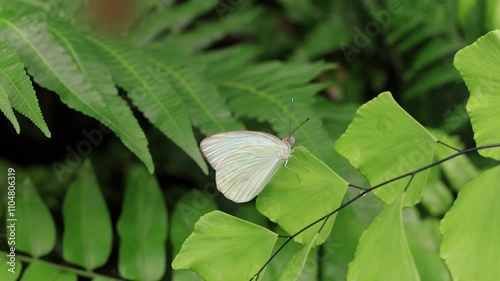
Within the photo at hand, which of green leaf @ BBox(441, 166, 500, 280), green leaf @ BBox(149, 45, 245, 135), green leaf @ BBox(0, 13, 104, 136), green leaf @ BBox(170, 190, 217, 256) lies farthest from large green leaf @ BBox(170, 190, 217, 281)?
green leaf @ BBox(441, 166, 500, 280)

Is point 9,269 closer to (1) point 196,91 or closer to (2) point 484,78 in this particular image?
(1) point 196,91

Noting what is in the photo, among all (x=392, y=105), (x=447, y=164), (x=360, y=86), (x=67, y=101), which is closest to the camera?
(x=392, y=105)

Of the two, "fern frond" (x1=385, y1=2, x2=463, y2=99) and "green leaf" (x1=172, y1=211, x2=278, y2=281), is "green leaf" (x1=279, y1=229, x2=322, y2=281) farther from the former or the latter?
"fern frond" (x1=385, y1=2, x2=463, y2=99)

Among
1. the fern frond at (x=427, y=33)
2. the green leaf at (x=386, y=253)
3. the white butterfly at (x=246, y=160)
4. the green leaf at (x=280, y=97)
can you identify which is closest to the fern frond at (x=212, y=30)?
the green leaf at (x=280, y=97)

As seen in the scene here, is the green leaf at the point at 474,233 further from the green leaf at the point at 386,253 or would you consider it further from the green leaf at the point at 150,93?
the green leaf at the point at 150,93

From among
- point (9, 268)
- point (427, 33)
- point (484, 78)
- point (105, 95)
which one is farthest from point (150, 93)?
point (427, 33)

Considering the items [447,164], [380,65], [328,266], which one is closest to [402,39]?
[380,65]

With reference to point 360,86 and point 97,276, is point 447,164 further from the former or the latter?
point 97,276
